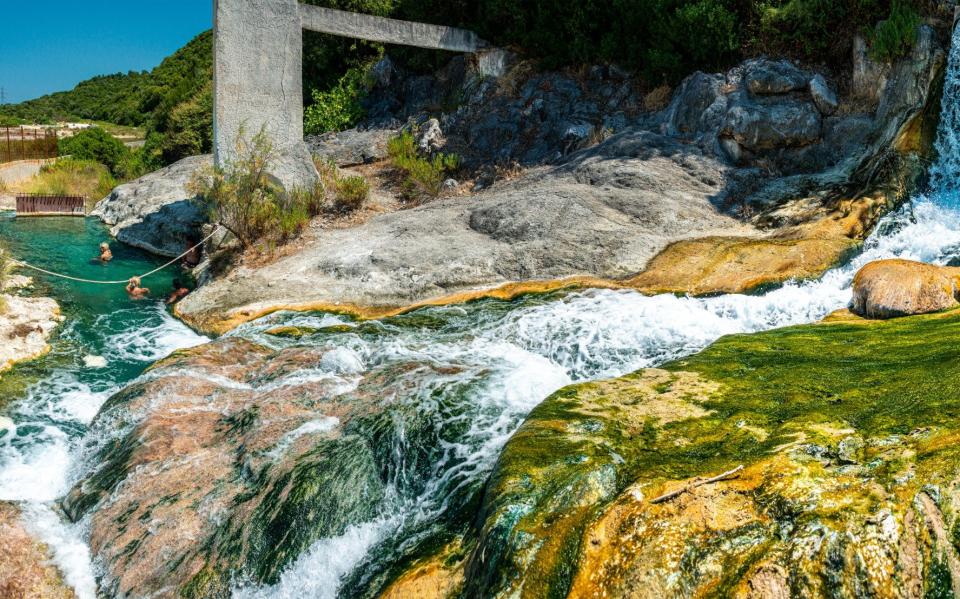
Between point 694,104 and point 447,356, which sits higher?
point 694,104

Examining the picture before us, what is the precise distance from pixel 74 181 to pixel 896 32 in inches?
876

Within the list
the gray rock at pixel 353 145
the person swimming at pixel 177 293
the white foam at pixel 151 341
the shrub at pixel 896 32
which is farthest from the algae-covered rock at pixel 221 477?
the gray rock at pixel 353 145

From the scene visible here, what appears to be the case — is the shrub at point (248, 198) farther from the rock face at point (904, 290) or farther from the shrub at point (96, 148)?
the shrub at point (96, 148)

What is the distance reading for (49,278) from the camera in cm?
1284

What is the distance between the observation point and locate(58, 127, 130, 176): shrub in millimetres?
26438

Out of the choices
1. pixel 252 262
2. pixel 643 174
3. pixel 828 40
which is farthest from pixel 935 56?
pixel 252 262

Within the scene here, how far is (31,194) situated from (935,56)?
2198cm

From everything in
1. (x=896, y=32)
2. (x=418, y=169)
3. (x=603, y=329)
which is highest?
(x=896, y=32)

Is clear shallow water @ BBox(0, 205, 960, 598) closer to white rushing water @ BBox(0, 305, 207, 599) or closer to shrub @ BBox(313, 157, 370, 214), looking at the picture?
white rushing water @ BBox(0, 305, 207, 599)

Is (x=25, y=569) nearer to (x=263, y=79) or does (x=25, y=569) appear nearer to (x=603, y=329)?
(x=603, y=329)

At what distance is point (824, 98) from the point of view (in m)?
12.0

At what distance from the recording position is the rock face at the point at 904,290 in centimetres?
664

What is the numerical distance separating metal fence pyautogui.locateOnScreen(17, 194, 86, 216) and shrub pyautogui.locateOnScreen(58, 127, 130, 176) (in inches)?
259

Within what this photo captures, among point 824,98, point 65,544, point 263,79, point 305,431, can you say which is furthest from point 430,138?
point 65,544
